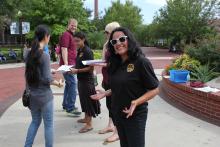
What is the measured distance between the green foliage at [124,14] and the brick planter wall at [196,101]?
165 ft

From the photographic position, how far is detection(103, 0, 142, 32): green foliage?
59.7 metres

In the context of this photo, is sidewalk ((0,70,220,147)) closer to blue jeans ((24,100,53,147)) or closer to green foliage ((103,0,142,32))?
blue jeans ((24,100,53,147))

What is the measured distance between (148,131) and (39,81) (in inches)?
92.0

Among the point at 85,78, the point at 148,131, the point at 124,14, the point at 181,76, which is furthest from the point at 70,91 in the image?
the point at 124,14

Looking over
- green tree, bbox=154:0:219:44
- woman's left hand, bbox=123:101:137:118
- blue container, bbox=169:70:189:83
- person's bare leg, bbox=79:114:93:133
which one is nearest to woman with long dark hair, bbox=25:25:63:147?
person's bare leg, bbox=79:114:93:133

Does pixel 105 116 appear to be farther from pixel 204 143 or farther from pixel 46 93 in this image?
pixel 46 93

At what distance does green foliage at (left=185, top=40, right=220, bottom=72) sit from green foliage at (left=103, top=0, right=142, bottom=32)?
48.6 metres

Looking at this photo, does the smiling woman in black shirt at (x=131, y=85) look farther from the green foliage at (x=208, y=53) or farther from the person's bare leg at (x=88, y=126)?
the green foliage at (x=208, y=53)

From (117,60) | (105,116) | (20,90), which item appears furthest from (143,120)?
(20,90)

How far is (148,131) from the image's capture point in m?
6.51

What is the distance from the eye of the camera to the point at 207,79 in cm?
903

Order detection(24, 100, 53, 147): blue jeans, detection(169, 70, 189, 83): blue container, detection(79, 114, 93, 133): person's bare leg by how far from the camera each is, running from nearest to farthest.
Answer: detection(24, 100, 53, 147): blue jeans → detection(79, 114, 93, 133): person's bare leg → detection(169, 70, 189, 83): blue container

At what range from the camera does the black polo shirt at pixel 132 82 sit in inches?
143

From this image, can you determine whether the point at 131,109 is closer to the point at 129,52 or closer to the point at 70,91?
the point at 129,52
